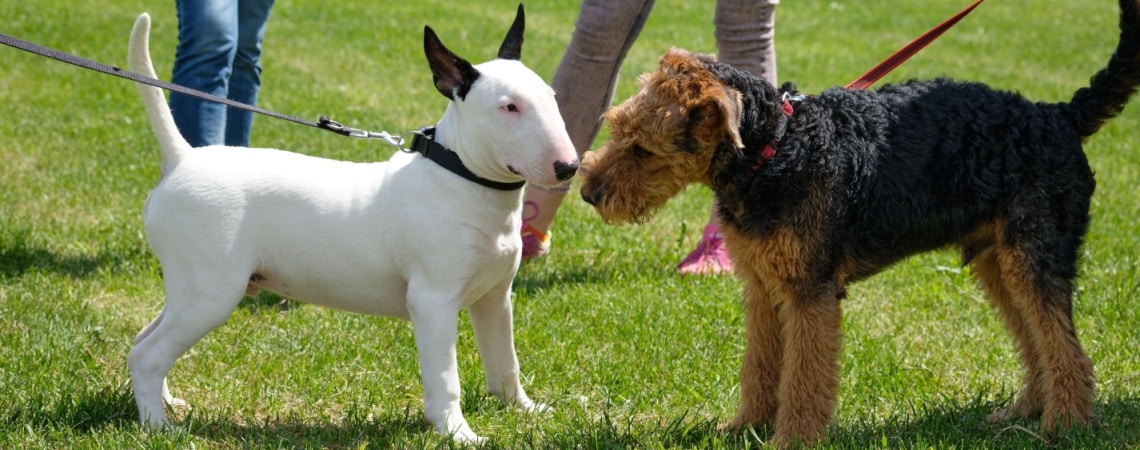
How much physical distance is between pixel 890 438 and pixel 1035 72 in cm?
1062

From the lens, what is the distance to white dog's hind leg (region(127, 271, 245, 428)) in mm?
3463

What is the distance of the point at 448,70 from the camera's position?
339cm

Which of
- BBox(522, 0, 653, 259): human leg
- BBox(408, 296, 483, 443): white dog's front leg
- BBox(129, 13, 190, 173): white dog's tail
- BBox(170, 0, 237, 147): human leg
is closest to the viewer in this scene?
BBox(408, 296, 483, 443): white dog's front leg

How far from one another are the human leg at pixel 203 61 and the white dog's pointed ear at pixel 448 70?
1802 millimetres

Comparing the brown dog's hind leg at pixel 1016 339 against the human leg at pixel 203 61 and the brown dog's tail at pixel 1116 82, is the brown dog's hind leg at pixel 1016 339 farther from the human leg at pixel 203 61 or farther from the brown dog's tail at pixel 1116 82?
the human leg at pixel 203 61

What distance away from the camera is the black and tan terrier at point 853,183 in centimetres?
341

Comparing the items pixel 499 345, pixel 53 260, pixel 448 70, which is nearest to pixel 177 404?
pixel 499 345

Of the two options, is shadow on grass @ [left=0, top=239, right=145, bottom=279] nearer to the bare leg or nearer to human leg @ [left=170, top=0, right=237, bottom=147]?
human leg @ [left=170, top=0, right=237, bottom=147]

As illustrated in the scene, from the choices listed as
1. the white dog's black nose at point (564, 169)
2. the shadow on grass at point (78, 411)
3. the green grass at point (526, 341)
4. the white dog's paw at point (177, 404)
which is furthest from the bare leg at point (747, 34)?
the shadow on grass at point (78, 411)

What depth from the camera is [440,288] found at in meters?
3.46

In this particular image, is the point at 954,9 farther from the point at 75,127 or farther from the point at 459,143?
the point at 459,143

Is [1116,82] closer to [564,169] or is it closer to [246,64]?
[564,169]

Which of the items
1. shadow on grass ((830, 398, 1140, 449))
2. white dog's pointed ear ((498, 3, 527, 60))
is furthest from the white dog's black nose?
shadow on grass ((830, 398, 1140, 449))

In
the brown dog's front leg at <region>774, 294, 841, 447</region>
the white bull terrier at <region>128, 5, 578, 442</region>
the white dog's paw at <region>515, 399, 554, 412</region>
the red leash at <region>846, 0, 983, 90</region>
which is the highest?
the red leash at <region>846, 0, 983, 90</region>
